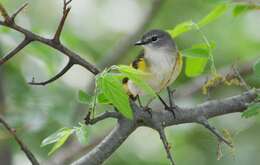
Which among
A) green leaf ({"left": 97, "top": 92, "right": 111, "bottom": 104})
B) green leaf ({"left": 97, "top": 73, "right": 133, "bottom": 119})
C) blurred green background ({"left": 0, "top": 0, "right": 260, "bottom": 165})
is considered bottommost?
blurred green background ({"left": 0, "top": 0, "right": 260, "bottom": 165})

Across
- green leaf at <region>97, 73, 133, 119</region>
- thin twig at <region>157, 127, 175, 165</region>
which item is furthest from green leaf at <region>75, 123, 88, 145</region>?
thin twig at <region>157, 127, 175, 165</region>

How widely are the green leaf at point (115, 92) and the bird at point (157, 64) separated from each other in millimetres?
147

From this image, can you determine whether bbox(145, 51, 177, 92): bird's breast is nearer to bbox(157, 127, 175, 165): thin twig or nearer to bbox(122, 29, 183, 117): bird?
bbox(122, 29, 183, 117): bird

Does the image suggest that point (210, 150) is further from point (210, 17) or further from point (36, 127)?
point (210, 17)

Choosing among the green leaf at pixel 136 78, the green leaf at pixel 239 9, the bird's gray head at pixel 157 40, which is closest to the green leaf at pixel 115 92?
the green leaf at pixel 136 78

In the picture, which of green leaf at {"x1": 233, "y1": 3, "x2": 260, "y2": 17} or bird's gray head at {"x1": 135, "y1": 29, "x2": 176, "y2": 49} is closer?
green leaf at {"x1": 233, "y1": 3, "x2": 260, "y2": 17}

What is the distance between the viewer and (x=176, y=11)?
5996 mm

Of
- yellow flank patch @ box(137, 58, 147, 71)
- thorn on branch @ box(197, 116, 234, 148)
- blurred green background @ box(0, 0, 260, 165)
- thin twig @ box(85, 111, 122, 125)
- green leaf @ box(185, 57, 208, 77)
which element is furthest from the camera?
blurred green background @ box(0, 0, 260, 165)

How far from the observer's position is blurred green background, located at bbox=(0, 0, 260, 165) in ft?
13.4

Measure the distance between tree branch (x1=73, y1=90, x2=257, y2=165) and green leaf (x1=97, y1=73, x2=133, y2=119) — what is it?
191mm

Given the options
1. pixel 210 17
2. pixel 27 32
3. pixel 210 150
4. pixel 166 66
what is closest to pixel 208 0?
pixel 210 17

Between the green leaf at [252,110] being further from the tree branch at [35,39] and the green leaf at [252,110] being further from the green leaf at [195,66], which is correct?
the tree branch at [35,39]

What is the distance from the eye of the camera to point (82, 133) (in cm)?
202

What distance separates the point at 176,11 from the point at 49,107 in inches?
87.3
